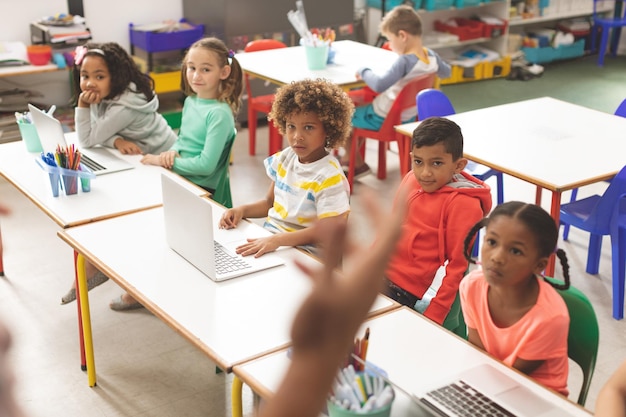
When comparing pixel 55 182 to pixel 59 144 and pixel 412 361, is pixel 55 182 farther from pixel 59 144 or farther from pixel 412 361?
pixel 412 361

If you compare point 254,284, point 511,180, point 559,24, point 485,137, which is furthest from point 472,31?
point 254,284

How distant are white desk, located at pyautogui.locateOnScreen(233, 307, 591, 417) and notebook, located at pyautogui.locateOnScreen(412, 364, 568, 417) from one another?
0.02 metres

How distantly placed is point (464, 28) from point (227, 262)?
17.1 feet

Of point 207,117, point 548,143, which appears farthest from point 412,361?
point 548,143

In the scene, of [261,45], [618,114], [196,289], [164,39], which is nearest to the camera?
[196,289]

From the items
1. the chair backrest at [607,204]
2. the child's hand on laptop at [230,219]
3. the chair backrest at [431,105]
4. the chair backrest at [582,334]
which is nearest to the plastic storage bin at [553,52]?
the chair backrest at [431,105]

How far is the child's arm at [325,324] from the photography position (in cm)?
56

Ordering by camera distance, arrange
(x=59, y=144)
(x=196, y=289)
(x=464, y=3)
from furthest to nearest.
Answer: (x=464, y=3) → (x=59, y=144) → (x=196, y=289)

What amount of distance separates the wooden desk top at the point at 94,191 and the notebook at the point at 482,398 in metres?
1.34

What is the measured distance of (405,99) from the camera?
13.8 feet

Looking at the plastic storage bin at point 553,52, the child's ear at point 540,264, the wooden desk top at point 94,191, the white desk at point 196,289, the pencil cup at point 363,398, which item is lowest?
the plastic storage bin at point 553,52

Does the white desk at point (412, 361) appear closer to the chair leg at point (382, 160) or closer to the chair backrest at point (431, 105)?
the chair backrest at point (431, 105)

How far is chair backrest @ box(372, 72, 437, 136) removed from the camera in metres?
4.18

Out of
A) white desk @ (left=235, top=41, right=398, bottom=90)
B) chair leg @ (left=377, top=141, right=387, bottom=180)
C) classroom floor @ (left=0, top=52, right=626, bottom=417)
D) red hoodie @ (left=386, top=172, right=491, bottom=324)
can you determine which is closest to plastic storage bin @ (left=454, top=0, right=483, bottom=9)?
white desk @ (left=235, top=41, right=398, bottom=90)
